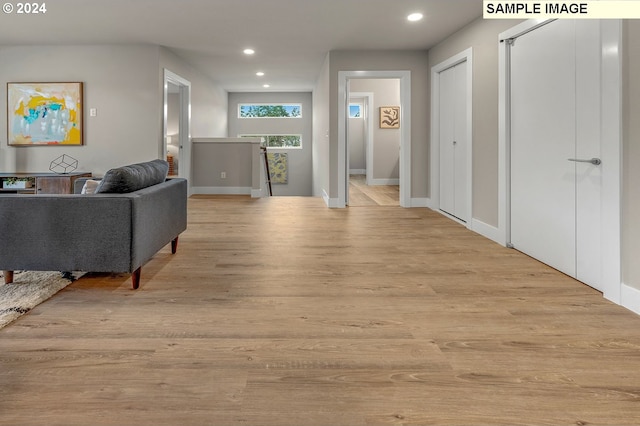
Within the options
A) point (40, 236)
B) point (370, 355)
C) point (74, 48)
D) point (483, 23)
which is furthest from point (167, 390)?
point (74, 48)

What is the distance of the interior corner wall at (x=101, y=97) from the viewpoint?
6352mm

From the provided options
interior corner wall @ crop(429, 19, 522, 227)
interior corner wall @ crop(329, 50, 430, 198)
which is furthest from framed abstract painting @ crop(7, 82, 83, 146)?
interior corner wall @ crop(429, 19, 522, 227)

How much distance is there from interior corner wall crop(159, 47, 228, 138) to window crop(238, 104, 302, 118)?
0.65 metres

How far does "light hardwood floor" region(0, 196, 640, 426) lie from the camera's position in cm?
154

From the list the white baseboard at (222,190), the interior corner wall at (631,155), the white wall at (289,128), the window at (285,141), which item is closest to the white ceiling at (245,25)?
the interior corner wall at (631,155)

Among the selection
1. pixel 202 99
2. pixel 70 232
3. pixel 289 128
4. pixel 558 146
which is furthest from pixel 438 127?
pixel 289 128

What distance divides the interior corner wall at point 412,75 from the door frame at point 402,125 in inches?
2.0

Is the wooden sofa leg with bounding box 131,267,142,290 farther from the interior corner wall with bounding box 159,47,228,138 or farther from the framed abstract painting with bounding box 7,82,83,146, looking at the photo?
the framed abstract painting with bounding box 7,82,83,146

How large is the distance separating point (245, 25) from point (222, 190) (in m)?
3.88

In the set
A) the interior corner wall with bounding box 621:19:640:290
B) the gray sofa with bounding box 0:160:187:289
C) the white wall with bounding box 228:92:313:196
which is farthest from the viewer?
the white wall with bounding box 228:92:313:196

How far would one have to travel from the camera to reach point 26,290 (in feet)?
9.31

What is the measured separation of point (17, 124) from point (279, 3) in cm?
436

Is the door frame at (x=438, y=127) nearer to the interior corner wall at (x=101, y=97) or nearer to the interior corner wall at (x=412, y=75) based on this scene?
the interior corner wall at (x=412, y=75)

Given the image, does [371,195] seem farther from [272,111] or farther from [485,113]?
[272,111]
